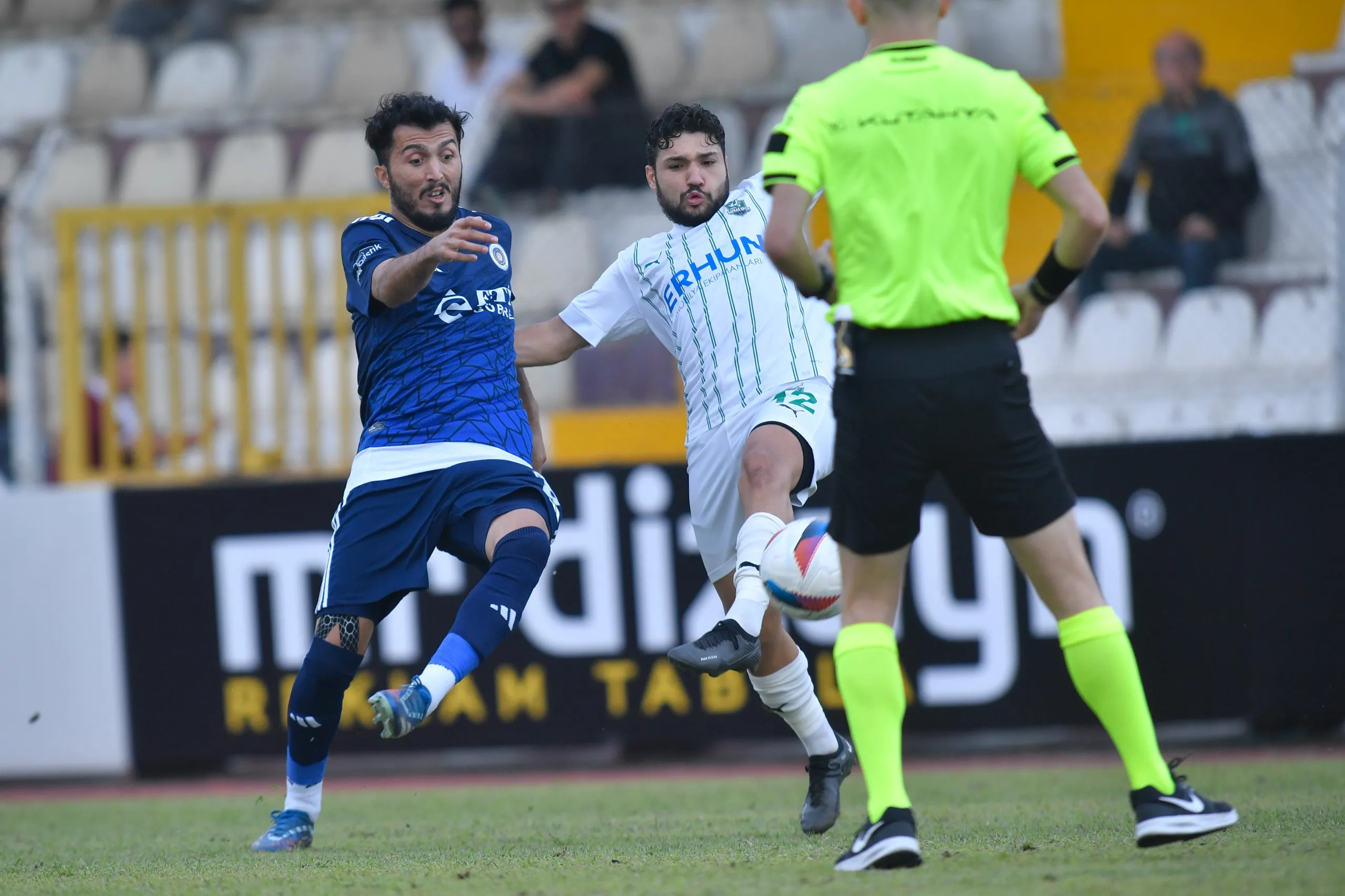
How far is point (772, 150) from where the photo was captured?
3949mm

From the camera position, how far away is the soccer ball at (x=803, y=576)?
4.78 m

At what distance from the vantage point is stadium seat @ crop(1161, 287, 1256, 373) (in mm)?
8906

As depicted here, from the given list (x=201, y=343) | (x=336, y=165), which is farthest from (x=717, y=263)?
(x=336, y=165)

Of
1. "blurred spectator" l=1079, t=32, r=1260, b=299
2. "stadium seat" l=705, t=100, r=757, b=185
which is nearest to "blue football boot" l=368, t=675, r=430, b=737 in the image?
"blurred spectator" l=1079, t=32, r=1260, b=299

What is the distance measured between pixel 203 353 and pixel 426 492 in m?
4.65

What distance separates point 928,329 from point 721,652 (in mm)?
1421

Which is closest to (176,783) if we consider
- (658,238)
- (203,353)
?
(203,353)

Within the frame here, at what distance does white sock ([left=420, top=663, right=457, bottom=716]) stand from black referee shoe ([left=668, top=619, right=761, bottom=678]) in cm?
62

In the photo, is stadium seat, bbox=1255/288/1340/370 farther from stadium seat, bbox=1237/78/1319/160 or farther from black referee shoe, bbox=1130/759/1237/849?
black referee shoe, bbox=1130/759/1237/849

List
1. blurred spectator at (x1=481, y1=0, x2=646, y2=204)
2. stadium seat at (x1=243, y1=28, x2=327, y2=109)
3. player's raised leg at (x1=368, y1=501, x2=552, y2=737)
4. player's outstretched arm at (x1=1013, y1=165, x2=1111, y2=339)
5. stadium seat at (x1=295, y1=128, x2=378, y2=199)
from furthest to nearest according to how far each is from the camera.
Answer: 1. stadium seat at (x1=243, y1=28, x2=327, y2=109)
2. stadium seat at (x1=295, y1=128, x2=378, y2=199)
3. blurred spectator at (x1=481, y1=0, x2=646, y2=204)
4. player's raised leg at (x1=368, y1=501, x2=552, y2=737)
5. player's outstretched arm at (x1=1013, y1=165, x2=1111, y2=339)

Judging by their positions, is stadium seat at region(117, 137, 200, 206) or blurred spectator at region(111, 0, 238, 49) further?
blurred spectator at region(111, 0, 238, 49)

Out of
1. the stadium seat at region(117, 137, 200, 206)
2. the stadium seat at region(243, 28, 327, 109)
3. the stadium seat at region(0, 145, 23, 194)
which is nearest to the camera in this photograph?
the stadium seat at region(117, 137, 200, 206)

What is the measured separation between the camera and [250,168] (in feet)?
36.7

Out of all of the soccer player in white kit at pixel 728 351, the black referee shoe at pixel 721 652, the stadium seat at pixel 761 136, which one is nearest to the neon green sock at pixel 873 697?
the black referee shoe at pixel 721 652
